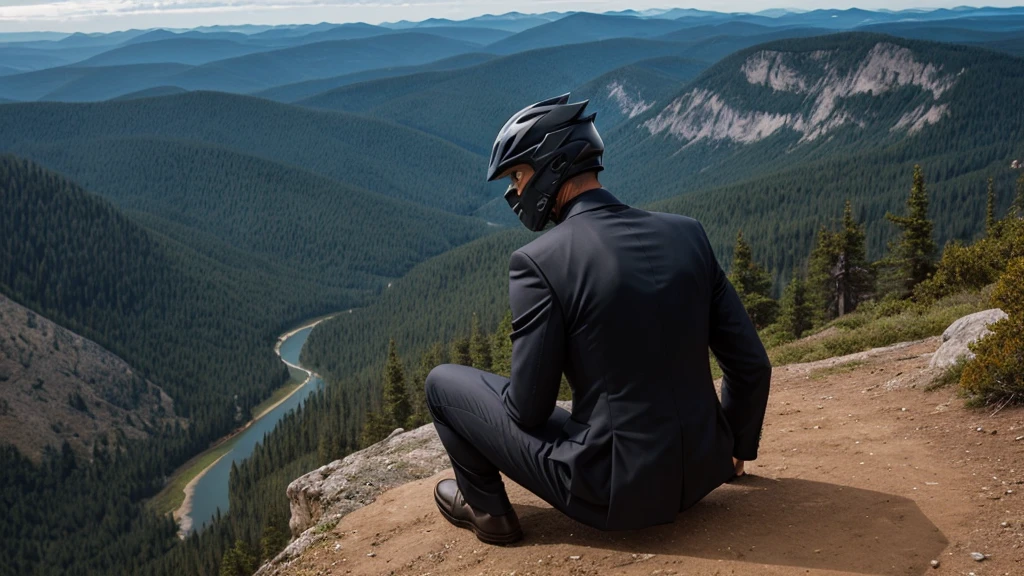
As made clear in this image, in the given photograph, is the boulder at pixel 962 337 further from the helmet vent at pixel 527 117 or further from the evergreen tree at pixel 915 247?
the evergreen tree at pixel 915 247

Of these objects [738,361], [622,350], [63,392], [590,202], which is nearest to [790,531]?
[738,361]

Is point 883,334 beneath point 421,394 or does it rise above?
above

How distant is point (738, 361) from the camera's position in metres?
8.38

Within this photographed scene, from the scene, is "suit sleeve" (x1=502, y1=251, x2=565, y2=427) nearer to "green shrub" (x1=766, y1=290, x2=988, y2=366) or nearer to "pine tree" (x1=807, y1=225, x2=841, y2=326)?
"green shrub" (x1=766, y1=290, x2=988, y2=366)

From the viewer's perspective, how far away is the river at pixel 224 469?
124375 mm

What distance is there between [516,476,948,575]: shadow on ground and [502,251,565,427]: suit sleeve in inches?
90.1

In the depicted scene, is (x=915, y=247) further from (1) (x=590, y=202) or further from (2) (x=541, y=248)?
(2) (x=541, y=248)

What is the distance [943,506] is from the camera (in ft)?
29.5

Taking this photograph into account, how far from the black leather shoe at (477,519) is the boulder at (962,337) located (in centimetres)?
886

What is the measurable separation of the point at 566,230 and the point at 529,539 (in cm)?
396

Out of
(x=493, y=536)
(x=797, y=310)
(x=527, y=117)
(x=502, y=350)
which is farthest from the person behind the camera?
(x=502, y=350)

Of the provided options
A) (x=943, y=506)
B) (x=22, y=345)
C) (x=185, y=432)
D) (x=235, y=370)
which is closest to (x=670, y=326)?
(x=943, y=506)

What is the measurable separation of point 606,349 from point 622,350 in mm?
151

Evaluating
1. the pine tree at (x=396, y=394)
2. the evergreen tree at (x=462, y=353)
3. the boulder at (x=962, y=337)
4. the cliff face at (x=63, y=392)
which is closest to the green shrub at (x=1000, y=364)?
the boulder at (x=962, y=337)
